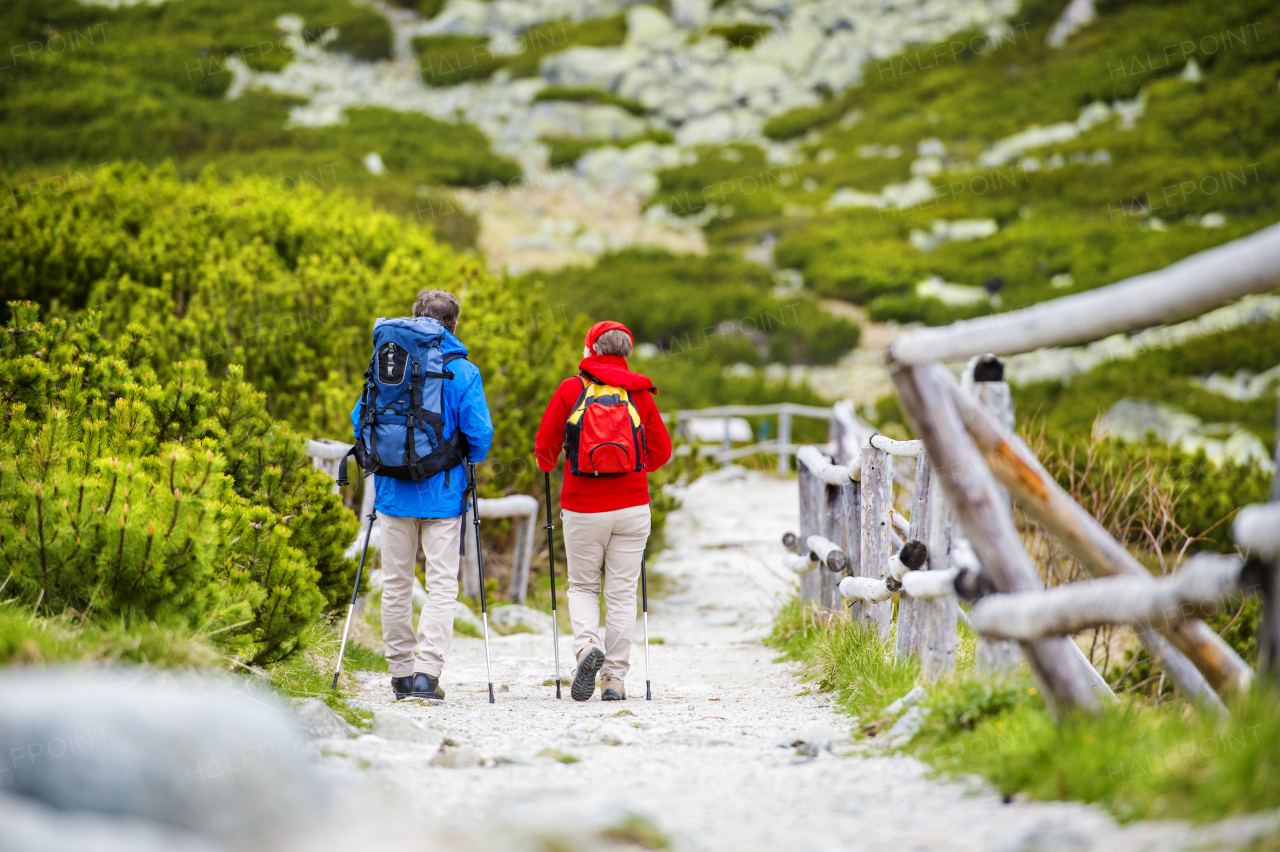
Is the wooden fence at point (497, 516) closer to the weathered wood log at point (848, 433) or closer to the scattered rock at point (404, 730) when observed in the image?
the weathered wood log at point (848, 433)

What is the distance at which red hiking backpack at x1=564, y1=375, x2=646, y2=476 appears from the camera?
4.66 meters

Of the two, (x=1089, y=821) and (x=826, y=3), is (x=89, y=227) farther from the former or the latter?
(x=826, y=3)

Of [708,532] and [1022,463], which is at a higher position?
[1022,463]

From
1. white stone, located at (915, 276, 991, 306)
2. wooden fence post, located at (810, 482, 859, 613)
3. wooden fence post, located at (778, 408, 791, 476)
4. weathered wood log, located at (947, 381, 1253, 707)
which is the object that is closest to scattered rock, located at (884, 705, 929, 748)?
weathered wood log, located at (947, 381, 1253, 707)

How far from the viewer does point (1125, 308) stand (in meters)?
2.27

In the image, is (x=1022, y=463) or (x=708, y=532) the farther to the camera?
(x=708, y=532)

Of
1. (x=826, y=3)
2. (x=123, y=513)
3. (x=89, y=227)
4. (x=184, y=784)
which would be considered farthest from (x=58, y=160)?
(x=826, y=3)

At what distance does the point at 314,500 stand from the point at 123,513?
1.90 m

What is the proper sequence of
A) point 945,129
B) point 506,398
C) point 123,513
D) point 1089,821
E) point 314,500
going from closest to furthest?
1. point 1089,821
2. point 123,513
3. point 314,500
4. point 506,398
5. point 945,129

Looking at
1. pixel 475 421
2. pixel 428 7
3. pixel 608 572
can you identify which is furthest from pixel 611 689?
pixel 428 7

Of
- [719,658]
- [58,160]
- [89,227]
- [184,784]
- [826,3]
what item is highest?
[826,3]

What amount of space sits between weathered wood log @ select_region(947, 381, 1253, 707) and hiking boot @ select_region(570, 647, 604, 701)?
8.19ft

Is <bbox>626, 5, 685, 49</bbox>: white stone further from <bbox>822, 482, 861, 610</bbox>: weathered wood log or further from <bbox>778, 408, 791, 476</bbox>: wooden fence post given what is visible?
<bbox>822, 482, 861, 610</bbox>: weathered wood log

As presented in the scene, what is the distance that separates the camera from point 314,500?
512cm
